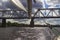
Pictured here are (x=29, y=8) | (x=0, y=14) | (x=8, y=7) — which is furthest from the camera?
(x=8, y=7)

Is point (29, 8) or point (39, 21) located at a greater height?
point (29, 8)

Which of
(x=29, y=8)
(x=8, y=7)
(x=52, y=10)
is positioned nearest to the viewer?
(x=29, y=8)

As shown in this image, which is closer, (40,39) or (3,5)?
(40,39)

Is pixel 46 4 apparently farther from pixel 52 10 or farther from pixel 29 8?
pixel 29 8

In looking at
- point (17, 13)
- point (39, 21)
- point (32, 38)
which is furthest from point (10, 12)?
point (32, 38)

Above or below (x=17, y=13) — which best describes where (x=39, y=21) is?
below

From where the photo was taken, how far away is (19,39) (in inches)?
82.8

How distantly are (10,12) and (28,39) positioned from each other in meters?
4.05

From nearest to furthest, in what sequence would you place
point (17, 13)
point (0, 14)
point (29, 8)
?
1. point (29, 8)
2. point (17, 13)
3. point (0, 14)

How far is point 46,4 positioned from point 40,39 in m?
5.62

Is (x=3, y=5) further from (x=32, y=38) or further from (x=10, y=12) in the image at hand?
(x=32, y=38)

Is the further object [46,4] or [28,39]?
[46,4]

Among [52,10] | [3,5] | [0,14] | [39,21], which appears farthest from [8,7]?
[52,10]

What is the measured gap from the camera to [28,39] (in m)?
2.11
